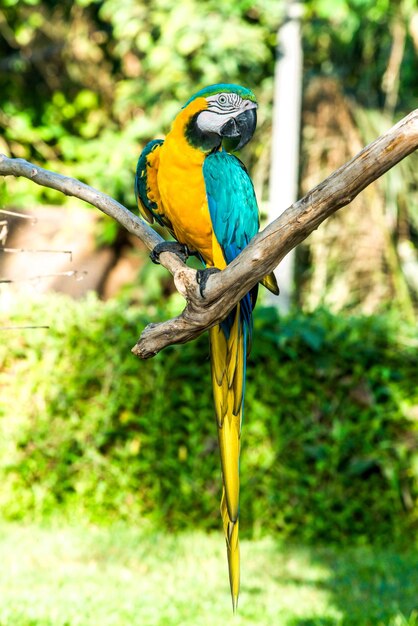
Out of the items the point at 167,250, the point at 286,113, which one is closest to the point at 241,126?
the point at 167,250

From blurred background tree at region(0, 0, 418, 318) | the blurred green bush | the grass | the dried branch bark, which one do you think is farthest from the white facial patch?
blurred background tree at region(0, 0, 418, 318)

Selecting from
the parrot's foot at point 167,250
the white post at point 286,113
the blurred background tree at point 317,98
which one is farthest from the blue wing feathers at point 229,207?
the blurred background tree at point 317,98

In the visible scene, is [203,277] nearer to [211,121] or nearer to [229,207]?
[229,207]

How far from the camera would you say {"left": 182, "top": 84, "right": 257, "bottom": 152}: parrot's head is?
229 cm

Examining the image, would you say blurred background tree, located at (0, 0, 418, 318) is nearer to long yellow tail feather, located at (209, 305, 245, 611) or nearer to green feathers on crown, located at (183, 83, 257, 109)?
green feathers on crown, located at (183, 83, 257, 109)

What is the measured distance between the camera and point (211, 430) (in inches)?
187

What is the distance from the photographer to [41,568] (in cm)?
397

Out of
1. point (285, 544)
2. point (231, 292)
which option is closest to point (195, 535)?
point (285, 544)

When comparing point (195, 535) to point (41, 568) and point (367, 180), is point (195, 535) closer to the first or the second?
point (41, 568)

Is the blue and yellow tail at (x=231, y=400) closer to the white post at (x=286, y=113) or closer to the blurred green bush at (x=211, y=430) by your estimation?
the blurred green bush at (x=211, y=430)

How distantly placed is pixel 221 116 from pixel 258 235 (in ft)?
1.55

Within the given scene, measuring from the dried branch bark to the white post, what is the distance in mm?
3334

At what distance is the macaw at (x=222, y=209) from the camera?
228 cm

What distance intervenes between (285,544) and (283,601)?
102 cm
